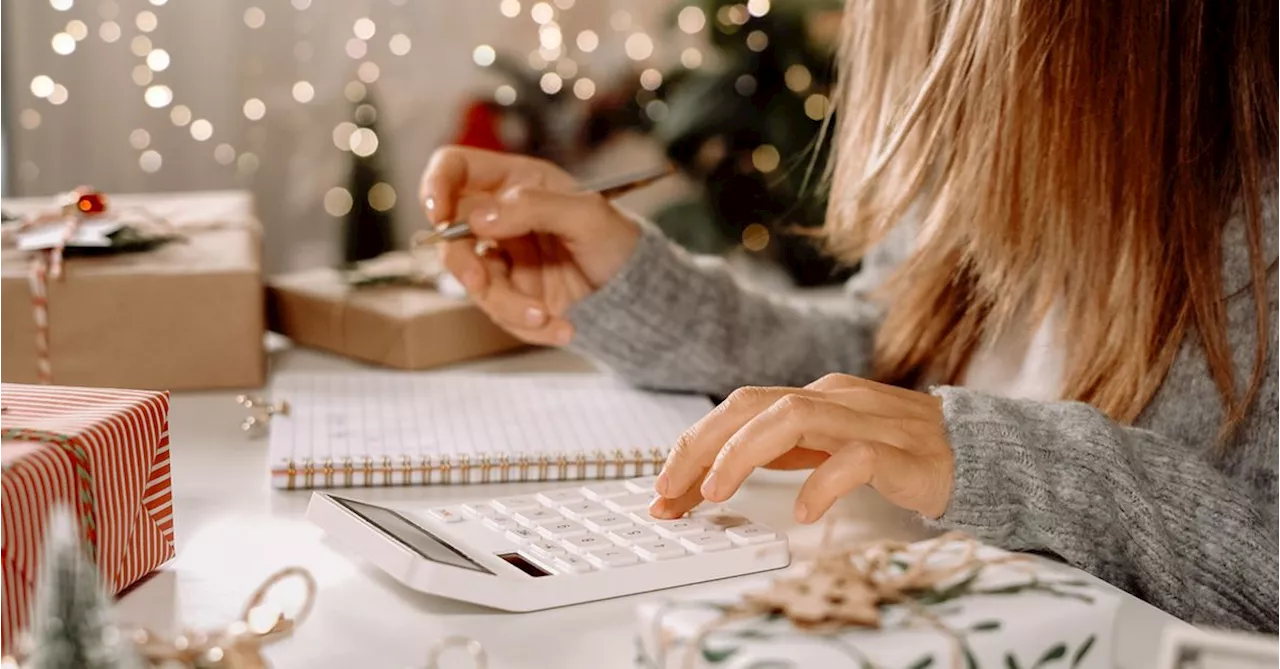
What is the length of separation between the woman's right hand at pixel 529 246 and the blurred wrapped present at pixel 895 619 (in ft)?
1.65

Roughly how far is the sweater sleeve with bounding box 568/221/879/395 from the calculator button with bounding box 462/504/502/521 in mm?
318

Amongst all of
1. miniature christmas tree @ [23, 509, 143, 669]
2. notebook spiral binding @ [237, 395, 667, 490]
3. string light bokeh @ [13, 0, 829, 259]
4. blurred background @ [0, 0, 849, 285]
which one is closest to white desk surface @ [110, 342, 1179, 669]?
notebook spiral binding @ [237, 395, 667, 490]

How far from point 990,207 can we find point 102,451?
485 mm

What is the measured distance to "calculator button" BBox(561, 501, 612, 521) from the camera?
24.6 inches

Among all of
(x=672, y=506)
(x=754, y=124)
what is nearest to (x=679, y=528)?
(x=672, y=506)

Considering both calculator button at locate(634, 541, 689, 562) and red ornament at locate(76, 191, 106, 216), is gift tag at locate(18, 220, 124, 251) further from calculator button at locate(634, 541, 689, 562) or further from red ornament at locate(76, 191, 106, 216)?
calculator button at locate(634, 541, 689, 562)

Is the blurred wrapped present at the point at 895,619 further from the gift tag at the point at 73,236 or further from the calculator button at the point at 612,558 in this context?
the gift tag at the point at 73,236

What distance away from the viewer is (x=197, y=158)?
2078 millimetres

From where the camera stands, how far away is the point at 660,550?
0.58 metres

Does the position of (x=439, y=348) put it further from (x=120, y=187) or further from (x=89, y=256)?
(x=120, y=187)

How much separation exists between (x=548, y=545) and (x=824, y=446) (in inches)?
5.3

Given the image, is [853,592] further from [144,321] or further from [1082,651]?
[144,321]

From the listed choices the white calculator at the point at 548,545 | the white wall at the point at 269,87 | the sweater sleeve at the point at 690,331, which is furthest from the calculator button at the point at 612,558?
the white wall at the point at 269,87

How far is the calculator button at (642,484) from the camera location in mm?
655
